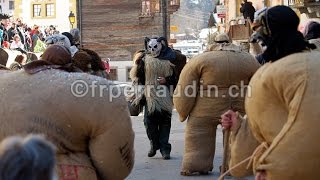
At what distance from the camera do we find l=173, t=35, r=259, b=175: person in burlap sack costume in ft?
28.7

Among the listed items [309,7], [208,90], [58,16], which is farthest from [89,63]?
[58,16]

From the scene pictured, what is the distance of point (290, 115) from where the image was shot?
3.87 m

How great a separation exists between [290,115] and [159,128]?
6.87 metres

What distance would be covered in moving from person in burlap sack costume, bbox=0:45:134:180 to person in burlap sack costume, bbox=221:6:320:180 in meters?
0.74

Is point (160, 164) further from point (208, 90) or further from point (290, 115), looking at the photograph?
point (290, 115)

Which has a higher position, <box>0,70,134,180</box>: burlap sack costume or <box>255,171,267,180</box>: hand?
<box>0,70,134,180</box>: burlap sack costume

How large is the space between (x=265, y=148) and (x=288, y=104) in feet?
1.09

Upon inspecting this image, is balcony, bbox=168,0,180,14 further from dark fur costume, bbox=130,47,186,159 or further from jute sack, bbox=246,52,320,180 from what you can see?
jute sack, bbox=246,52,320,180

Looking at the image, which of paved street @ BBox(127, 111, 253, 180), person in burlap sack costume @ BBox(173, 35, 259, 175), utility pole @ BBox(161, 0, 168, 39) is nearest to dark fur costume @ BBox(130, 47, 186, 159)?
paved street @ BBox(127, 111, 253, 180)

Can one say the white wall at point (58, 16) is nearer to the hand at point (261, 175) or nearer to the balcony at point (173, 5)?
the balcony at point (173, 5)

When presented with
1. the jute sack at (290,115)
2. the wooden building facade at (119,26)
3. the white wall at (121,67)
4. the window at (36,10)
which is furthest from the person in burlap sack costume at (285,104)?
the window at (36,10)

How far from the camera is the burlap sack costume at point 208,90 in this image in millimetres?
8758

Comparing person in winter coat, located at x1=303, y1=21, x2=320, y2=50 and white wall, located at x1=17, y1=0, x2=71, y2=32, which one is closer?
person in winter coat, located at x1=303, y1=21, x2=320, y2=50
